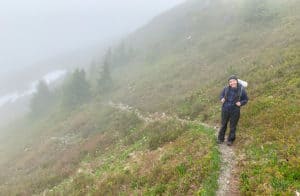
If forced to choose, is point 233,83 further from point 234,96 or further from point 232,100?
point 232,100

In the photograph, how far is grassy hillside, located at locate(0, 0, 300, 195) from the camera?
1251 centimetres

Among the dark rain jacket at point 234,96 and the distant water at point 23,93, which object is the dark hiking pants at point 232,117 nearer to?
the dark rain jacket at point 234,96

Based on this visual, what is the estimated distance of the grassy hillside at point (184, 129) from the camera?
12.5m

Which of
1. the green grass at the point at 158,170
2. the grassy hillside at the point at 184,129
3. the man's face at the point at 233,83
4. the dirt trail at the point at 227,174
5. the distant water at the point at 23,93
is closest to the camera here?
the dirt trail at the point at 227,174

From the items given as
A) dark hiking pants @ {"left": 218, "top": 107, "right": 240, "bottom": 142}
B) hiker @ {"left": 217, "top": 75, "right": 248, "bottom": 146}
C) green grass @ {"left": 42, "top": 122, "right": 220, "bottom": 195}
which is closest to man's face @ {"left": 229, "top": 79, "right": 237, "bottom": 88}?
hiker @ {"left": 217, "top": 75, "right": 248, "bottom": 146}

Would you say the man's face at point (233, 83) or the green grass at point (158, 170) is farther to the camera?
the man's face at point (233, 83)

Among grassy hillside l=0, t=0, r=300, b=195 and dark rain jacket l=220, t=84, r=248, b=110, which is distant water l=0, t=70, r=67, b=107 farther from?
dark rain jacket l=220, t=84, r=248, b=110

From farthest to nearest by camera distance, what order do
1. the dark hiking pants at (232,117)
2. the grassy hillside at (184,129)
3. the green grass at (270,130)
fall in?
the dark hiking pants at (232,117)
the grassy hillside at (184,129)
the green grass at (270,130)

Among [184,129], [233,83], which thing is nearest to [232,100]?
[233,83]

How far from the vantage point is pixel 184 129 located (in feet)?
62.4

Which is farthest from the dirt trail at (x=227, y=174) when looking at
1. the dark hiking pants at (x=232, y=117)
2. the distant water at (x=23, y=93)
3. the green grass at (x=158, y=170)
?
the distant water at (x=23, y=93)

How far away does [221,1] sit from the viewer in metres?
77.4

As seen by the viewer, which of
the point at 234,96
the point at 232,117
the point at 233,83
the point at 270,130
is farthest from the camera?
the point at 232,117

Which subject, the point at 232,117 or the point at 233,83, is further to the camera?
the point at 232,117
